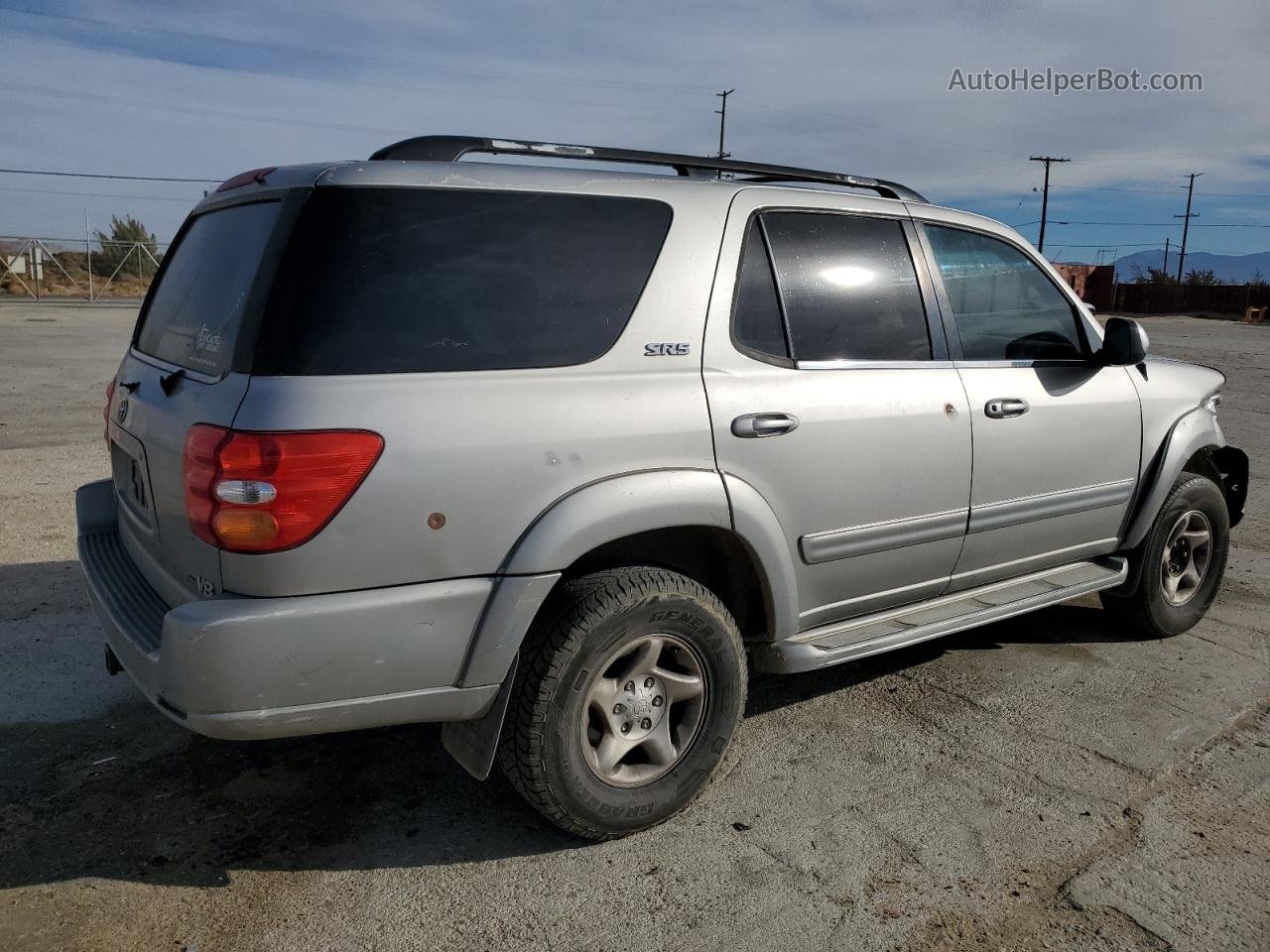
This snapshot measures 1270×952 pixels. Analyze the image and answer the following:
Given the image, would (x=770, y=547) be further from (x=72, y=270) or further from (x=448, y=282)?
(x=72, y=270)

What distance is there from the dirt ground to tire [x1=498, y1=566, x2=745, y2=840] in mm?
156

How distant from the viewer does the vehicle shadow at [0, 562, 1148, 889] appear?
292cm

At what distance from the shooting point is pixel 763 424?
3.16 meters

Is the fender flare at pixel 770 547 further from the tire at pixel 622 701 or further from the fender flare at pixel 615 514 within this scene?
the tire at pixel 622 701

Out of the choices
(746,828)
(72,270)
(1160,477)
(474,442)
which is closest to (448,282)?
(474,442)

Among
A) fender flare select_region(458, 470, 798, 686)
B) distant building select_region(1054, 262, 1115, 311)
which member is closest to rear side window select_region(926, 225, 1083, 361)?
fender flare select_region(458, 470, 798, 686)

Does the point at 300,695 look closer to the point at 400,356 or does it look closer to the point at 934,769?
the point at 400,356

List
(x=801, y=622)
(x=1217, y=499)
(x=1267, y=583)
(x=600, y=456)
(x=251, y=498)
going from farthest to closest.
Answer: (x=1267, y=583)
(x=1217, y=499)
(x=801, y=622)
(x=600, y=456)
(x=251, y=498)

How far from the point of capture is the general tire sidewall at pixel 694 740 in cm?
285

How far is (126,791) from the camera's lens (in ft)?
10.6

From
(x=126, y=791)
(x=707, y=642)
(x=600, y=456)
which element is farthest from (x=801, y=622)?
(x=126, y=791)

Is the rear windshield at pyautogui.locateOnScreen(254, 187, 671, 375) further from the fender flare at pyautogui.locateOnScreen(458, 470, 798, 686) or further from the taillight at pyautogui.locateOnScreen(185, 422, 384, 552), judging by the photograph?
the fender flare at pyautogui.locateOnScreen(458, 470, 798, 686)

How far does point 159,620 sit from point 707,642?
150cm

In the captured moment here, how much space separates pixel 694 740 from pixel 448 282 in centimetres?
150
